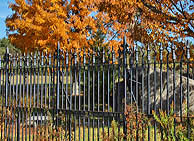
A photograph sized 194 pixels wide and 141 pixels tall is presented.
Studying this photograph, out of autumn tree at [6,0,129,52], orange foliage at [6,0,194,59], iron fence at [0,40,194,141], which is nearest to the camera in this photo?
iron fence at [0,40,194,141]

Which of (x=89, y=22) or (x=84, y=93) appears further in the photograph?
(x=89, y=22)

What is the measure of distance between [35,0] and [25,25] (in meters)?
1.60

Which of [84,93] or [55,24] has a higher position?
[55,24]

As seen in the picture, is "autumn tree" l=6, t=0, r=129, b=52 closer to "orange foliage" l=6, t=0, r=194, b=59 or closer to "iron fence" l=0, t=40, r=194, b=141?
"orange foliage" l=6, t=0, r=194, b=59

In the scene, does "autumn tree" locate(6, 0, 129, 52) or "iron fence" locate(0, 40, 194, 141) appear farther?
"autumn tree" locate(6, 0, 129, 52)

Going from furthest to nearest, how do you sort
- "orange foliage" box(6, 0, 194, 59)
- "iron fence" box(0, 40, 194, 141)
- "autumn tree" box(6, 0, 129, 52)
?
1. "autumn tree" box(6, 0, 129, 52)
2. "orange foliage" box(6, 0, 194, 59)
3. "iron fence" box(0, 40, 194, 141)

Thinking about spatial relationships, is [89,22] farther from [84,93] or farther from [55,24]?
[84,93]

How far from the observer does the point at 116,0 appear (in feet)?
37.3

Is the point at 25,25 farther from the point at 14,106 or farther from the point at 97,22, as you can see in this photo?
the point at 14,106

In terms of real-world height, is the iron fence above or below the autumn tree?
below

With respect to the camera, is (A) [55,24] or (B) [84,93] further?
(A) [55,24]

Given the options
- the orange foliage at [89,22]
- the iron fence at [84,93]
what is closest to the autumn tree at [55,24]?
the orange foliage at [89,22]

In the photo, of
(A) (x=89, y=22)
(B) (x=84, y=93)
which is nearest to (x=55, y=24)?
(A) (x=89, y=22)

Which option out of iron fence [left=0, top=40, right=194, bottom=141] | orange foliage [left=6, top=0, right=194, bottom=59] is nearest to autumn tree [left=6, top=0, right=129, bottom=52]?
orange foliage [left=6, top=0, right=194, bottom=59]
